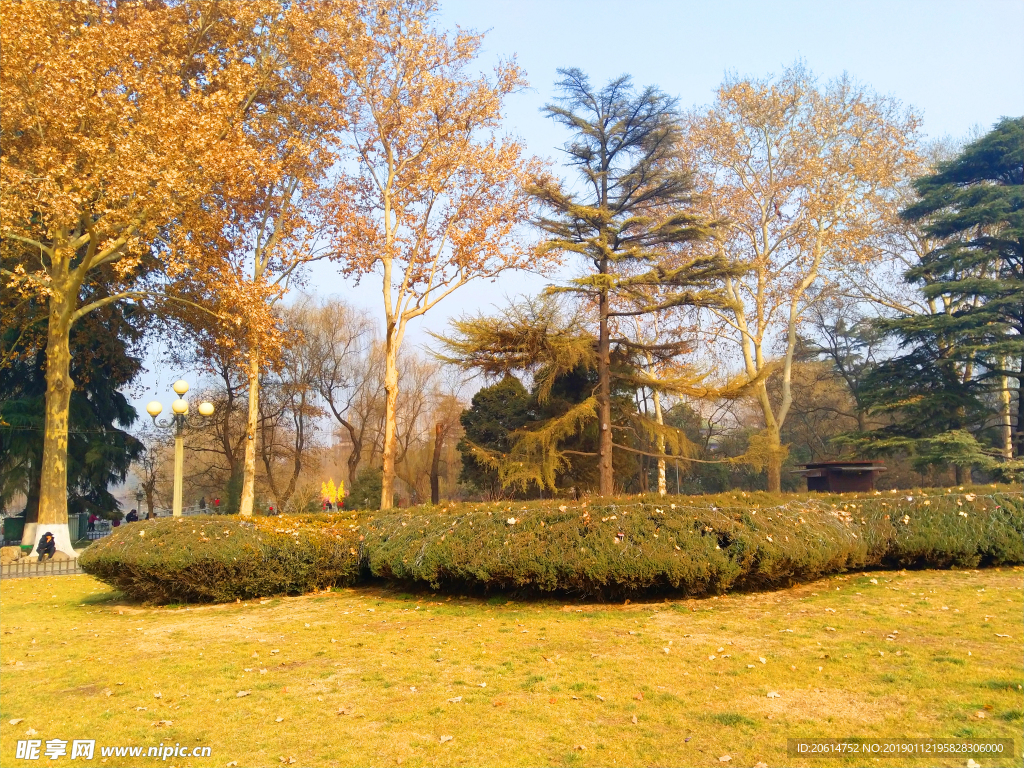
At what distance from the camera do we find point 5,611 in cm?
1060

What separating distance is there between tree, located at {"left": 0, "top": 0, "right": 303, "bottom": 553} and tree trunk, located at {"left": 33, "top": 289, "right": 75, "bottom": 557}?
32mm

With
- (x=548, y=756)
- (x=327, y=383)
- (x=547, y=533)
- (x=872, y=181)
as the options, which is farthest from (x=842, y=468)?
(x=327, y=383)

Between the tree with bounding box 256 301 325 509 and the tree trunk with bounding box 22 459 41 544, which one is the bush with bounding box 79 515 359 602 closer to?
the tree trunk with bounding box 22 459 41 544

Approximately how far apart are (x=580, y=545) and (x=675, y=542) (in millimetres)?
1121

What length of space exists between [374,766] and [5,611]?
30.2ft

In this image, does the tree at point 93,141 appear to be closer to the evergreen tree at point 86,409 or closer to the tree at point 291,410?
the evergreen tree at point 86,409

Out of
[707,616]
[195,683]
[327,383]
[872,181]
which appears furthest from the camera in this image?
[327,383]

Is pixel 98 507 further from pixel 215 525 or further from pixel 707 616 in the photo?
pixel 707 616

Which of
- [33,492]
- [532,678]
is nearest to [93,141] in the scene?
[33,492]

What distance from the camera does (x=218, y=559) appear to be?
10.0 meters

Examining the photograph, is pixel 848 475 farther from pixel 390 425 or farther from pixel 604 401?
pixel 390 425

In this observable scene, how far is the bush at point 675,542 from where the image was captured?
8695mm

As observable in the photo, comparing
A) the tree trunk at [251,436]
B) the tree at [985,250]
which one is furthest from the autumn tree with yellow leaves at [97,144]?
the tree at [985,250]

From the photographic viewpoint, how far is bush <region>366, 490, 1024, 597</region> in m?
8.70
